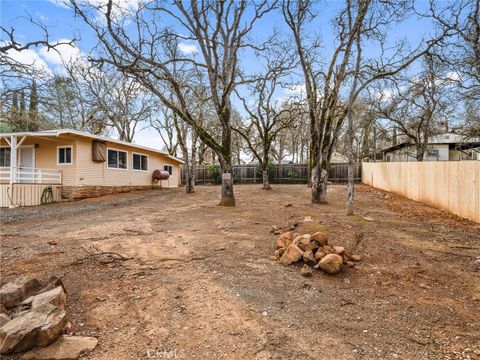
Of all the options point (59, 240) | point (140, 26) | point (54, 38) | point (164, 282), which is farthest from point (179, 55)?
point (164, 282)

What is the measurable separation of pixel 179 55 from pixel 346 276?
12.7 meters

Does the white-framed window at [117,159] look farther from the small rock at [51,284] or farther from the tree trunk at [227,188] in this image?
the small rock at [51,284]

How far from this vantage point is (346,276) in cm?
359

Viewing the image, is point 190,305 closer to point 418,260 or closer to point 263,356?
point 263,356

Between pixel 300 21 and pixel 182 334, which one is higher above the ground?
pixel 300 21

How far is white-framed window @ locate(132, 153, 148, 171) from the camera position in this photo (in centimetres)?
1625

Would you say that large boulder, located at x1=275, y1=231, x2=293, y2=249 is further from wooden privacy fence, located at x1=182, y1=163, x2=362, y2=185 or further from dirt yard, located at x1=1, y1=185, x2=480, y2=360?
wooden privacy fence, located at x1=182, y1=163, x2=362, y2=185

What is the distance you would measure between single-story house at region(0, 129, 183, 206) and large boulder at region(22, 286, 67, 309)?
1024cm

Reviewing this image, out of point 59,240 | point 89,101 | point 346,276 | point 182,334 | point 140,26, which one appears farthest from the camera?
point 89,101

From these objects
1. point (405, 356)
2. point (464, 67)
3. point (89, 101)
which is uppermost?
point (89, 101)

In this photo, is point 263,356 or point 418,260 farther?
point 418,260

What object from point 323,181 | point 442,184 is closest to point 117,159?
point 323,181

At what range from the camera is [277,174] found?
22.2 m

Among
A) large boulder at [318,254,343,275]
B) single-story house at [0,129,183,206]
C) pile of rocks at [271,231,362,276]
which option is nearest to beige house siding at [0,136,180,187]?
single-story house at [0,129,183,206]
